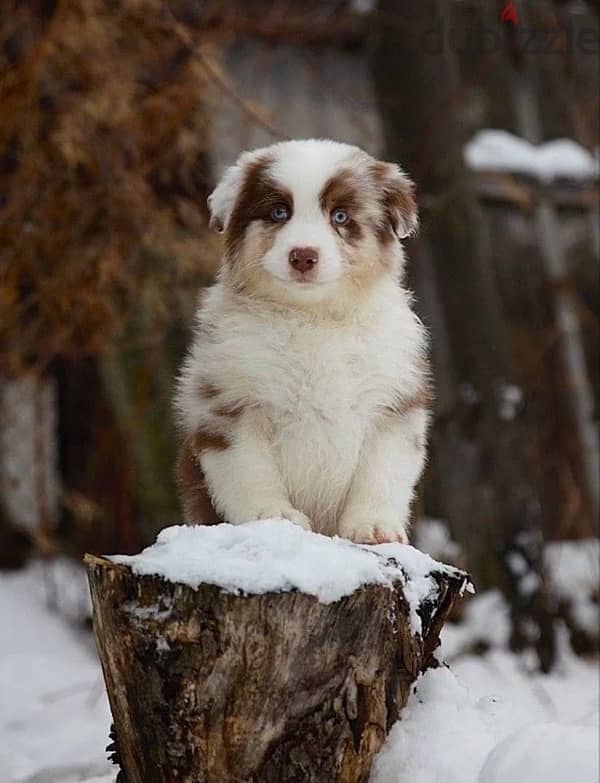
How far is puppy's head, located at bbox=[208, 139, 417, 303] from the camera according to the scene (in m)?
3.06

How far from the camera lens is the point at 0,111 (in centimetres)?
571

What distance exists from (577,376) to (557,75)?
1.99 meters

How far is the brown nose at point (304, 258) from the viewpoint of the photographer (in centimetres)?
301

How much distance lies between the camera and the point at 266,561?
8.68 ft

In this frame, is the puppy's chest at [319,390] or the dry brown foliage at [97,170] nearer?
the puppy's chest at [319,390]

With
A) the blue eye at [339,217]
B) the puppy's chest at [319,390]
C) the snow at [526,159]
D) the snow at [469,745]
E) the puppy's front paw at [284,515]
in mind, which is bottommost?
the snow at [469,745]

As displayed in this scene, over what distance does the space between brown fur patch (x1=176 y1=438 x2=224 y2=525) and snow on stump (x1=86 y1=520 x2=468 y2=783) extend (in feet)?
1.57

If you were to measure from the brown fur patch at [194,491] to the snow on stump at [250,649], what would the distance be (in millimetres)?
478

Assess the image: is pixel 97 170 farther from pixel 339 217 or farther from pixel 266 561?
pixel 266 561

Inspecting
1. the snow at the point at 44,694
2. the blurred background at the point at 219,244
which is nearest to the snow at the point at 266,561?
the snow at the point at 44,694

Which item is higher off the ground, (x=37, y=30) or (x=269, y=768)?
(x=37, y=30)

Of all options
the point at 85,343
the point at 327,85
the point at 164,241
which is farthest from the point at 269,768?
the point at 327,85

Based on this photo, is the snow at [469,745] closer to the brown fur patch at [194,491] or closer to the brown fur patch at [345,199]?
the brown fur patch at [194,491]

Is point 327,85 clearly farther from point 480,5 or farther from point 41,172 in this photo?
point 41,172
